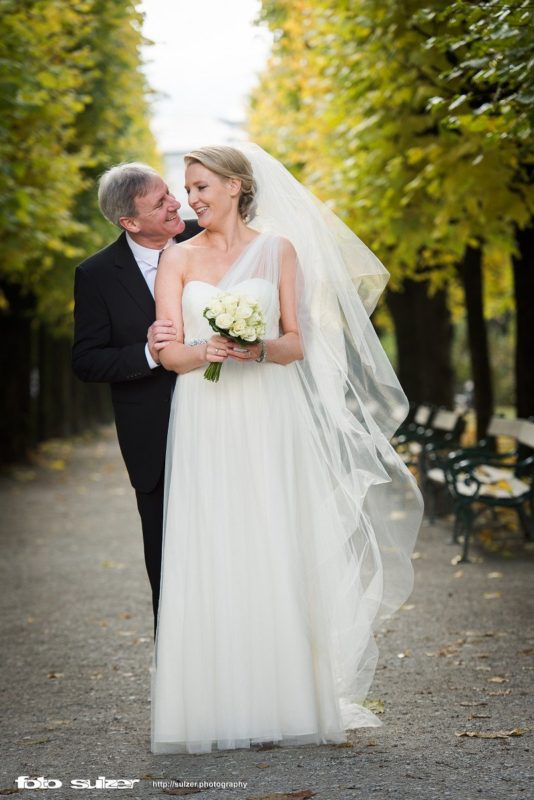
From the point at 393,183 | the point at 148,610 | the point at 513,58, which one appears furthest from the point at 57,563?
the point at 513,58

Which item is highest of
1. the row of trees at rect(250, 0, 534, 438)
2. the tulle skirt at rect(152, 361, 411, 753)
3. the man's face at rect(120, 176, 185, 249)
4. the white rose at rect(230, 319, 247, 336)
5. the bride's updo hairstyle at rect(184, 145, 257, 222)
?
the row of trees at rect(250, 0, 534, 438)

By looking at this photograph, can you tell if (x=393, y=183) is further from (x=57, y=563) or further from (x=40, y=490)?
(x=40, y=490)

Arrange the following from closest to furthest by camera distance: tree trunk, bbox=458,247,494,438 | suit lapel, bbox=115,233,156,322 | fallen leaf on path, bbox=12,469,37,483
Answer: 1. suit lapel, bbox=115,233,156,322
2. tree trunk, bbox=458,247,494,438
3. fallen leaf on path, bbox=12,469,37,483

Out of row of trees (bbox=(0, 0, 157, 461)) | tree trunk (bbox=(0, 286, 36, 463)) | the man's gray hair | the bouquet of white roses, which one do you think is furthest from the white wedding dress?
tree trunk (bbox=(0, 286, 36, 463))

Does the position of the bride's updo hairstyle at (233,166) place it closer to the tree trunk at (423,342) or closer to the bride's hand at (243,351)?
the bride's hand at (243,351)

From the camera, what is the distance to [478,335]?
1798 cm

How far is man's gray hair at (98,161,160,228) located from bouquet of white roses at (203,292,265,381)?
0.81 meters

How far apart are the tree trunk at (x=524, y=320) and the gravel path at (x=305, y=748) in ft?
8.08

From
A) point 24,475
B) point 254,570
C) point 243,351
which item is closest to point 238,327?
point 243,351

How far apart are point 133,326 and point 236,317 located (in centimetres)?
88

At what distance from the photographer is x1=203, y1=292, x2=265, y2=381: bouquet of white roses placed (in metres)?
5.24

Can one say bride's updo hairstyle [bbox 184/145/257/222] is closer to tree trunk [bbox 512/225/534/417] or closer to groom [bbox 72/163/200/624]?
groom [bbox 72/163/200/624]

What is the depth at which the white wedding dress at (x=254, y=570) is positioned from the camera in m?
5.51

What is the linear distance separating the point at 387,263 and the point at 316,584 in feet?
40.2
